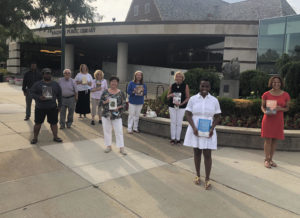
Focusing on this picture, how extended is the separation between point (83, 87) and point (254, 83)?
653 cm

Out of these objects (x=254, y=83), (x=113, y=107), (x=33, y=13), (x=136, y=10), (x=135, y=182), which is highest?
(x=136, y=10)

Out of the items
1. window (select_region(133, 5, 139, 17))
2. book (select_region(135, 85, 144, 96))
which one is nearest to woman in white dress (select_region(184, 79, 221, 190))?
book (select_region(135, 85, 144, 96))

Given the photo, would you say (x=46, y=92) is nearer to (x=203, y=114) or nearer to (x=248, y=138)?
(x=203, y=114)

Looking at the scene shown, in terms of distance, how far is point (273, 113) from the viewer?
494 cm

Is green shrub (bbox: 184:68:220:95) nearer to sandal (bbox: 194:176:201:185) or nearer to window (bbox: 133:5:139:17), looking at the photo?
sandal (bbox: 194:176:201:185)

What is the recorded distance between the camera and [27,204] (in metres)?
3.41

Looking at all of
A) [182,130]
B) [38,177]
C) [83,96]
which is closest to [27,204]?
[38,177]

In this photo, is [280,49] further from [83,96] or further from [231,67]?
[83,96]

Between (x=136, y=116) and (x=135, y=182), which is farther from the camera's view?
(x=136, y=116)

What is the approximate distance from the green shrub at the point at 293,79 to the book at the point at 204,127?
17.6 feet

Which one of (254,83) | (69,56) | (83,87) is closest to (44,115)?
(83,87)

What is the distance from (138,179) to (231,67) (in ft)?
22.3

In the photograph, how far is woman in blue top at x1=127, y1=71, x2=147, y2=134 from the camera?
23.1ft

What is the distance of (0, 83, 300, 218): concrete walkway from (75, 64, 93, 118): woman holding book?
7.86ft
